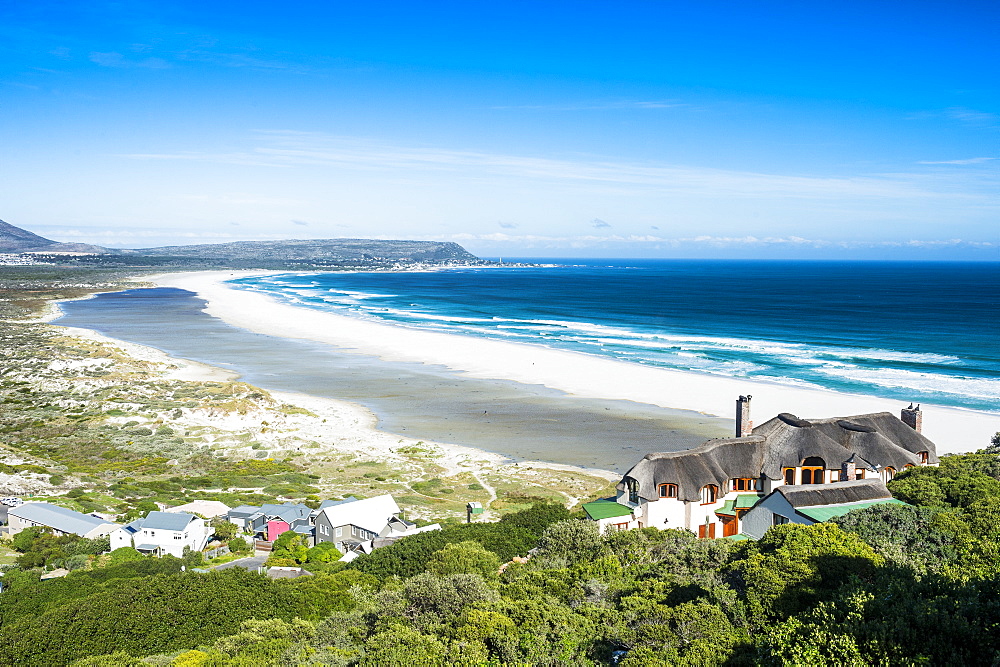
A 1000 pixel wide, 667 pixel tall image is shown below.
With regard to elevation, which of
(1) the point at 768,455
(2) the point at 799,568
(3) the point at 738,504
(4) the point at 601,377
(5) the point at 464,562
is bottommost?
(4) the point at 601,377

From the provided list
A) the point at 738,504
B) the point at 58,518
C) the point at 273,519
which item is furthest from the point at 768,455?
the point at 58,518

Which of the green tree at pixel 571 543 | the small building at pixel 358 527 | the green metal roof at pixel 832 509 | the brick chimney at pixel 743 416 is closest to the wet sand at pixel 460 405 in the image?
the brick chimney at pixel 743 416

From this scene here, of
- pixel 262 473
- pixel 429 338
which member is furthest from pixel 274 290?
pixel 262 473

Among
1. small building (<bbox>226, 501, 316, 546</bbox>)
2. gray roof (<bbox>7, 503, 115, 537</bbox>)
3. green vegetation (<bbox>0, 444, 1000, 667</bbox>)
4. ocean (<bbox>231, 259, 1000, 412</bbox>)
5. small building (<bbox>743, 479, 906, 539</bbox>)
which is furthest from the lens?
ocean (<bbox>231, 259, 1000, 412</bbox>)

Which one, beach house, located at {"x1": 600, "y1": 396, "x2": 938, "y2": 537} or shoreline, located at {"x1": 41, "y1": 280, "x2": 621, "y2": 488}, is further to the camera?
shoreline, located at {"x1": 41, "y1": 280, "x2": 621, "y2": 488}

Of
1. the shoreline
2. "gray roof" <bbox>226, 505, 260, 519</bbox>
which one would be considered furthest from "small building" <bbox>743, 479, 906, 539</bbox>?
"gray roof" <bbox>226, 505, 260, 519</bbox>

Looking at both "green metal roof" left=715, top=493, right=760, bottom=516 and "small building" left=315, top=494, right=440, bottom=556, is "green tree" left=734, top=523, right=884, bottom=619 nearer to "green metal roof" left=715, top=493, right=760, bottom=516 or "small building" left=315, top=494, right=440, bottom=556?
"green metal roof" left=715, top=493, right=760, bottom=516

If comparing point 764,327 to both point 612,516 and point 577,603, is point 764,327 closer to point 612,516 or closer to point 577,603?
point 612,516

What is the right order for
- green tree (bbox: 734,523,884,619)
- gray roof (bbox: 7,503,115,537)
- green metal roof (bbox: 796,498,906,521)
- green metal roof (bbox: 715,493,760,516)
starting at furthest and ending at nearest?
1. gray roof (bbox: 7,503,115,537)
2. green metal roof (bbox: 715,493,760,516)
3. green metal roof (bbox: 796,498,906,521)
4. green tree (bbox: 734,523,884,619)
